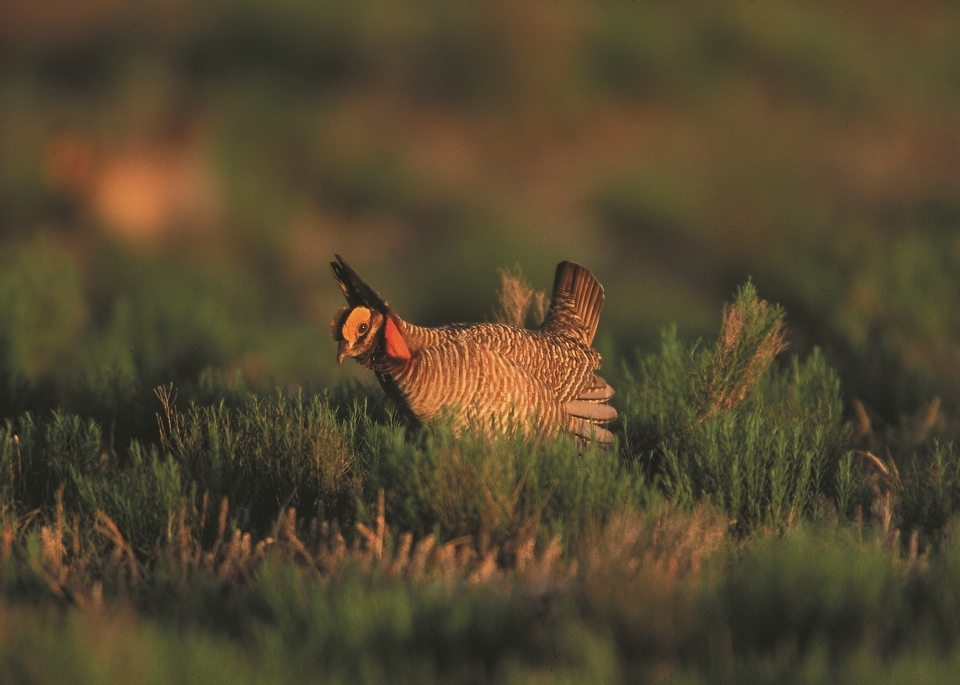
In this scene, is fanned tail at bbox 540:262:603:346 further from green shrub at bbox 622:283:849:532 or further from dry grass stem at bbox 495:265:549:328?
green shrub at bbox 622:283:849:532

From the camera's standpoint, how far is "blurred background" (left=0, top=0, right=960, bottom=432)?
8.63 m

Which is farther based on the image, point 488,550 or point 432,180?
point 432,180

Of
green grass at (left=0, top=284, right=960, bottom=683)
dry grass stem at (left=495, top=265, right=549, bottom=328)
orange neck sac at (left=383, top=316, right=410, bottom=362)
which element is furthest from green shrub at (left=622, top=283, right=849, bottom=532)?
orange neck sac at (left=383, top=316, right=410, bottom=362)

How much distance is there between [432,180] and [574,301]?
11831mm

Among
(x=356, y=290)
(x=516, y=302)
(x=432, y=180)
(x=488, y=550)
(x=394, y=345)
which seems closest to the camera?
(x=488, y=550)

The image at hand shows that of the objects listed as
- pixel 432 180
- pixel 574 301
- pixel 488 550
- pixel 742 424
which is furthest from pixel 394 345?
pixel 432 180

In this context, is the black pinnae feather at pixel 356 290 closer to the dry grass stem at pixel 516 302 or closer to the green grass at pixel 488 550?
the green grass at pixel 488 550

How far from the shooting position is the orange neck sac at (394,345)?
187 inches

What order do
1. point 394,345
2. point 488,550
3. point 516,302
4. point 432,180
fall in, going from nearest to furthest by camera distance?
point 488,550 < point 394,345 < point 516,302 < point 432,180

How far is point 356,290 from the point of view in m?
4.89

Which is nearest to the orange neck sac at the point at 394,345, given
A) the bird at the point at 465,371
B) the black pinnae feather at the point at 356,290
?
the bird at the point at 465,371

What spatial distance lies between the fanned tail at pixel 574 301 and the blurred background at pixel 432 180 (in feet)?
4.96

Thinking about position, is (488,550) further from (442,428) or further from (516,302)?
(516,302)

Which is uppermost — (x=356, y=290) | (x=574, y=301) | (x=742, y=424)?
(x=574, y=301)
